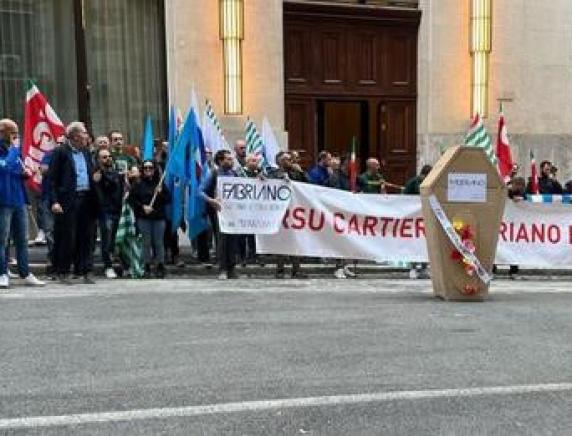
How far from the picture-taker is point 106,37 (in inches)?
613

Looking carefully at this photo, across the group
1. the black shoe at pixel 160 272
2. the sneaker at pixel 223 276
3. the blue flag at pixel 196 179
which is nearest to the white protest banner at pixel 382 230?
the sneaker at pixel 223 276

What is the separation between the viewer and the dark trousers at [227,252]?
1130cm

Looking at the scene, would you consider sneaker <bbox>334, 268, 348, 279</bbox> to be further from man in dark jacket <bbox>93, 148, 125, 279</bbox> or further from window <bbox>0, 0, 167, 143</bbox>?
window <bbox>0, 0, 167, 143</bbox>

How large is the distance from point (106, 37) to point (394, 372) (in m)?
11.1

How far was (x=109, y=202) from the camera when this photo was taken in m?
10.9

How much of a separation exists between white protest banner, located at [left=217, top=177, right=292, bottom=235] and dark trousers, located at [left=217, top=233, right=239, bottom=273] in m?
0.11

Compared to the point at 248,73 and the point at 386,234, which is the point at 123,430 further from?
the point at 248,73

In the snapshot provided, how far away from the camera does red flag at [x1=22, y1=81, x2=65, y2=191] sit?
11719 mm

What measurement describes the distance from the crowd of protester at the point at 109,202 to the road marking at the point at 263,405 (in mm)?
4914

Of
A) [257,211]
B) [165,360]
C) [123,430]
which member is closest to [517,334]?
[165,360]

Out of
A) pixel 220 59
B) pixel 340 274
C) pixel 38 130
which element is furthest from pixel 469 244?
pixel 220 59

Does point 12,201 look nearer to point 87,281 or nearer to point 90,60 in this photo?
point 87,281

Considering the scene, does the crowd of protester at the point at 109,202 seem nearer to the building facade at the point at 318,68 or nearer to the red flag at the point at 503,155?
the red flag at the point at 503,155

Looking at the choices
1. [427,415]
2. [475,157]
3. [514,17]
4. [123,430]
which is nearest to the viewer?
[123,430]
